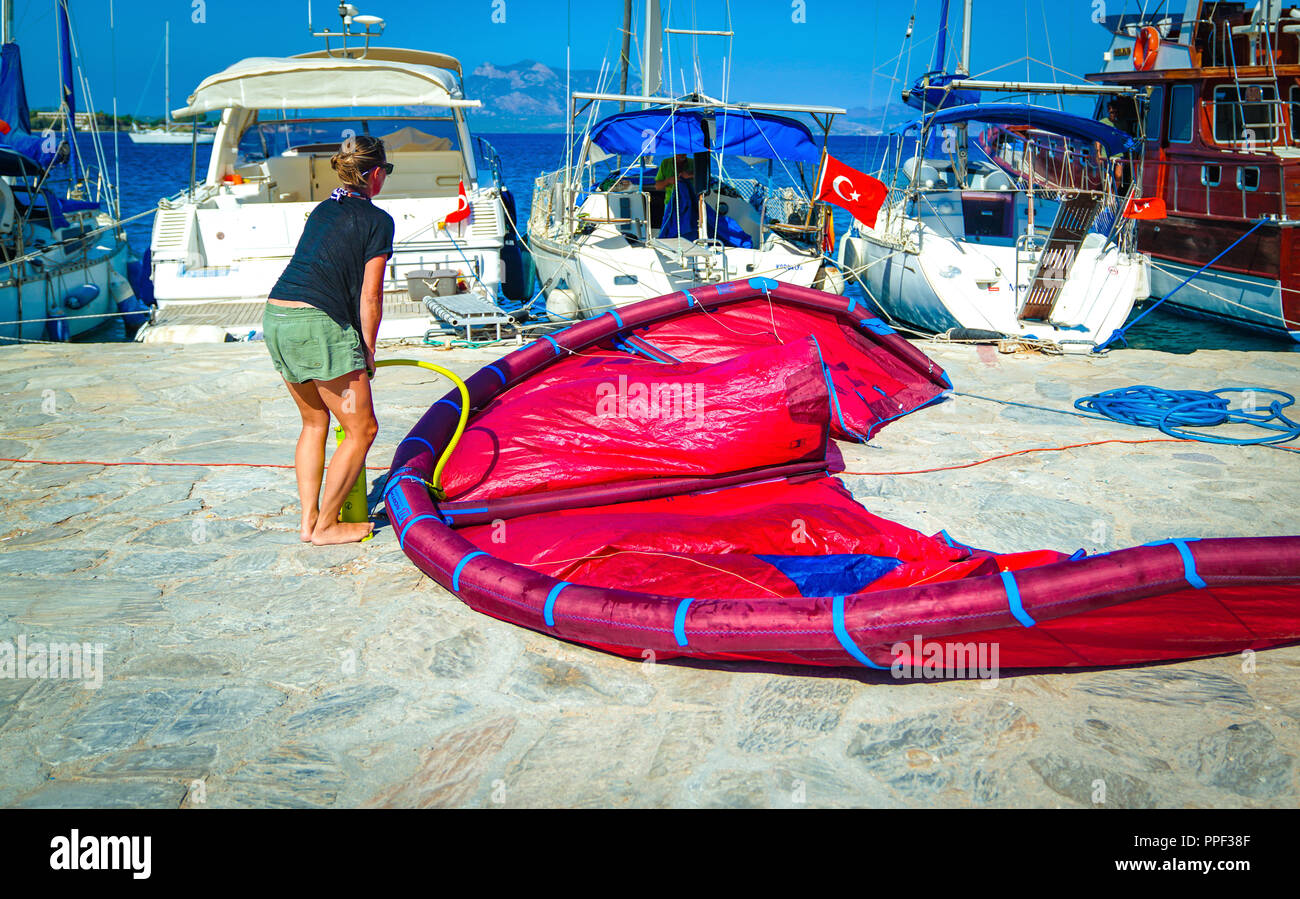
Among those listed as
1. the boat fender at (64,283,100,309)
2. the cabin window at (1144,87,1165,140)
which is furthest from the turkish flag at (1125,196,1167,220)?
the boat fender at (64,283,100,309)

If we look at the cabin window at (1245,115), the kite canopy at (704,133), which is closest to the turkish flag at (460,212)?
the kite canopy at (704,133)

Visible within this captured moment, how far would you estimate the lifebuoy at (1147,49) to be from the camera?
14148mm

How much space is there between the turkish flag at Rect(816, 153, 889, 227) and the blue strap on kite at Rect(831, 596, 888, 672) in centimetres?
556

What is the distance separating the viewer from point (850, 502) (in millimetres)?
4352

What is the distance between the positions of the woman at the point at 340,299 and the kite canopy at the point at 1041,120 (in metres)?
9.27

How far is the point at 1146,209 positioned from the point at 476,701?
8.82 metres

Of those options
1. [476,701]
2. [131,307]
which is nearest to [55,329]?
[131,307]

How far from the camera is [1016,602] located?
9.11 ft

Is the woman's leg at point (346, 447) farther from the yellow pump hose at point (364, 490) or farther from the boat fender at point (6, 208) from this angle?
the boat fender at point (6, 208)

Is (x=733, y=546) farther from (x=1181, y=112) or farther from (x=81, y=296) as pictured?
(x=1181, y=112)

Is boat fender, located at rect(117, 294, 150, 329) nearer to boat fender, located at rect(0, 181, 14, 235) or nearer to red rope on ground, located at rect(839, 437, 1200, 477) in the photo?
boat fender, located at rect(0, 181, 14, 235)

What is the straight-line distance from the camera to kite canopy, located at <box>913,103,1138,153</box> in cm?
1051
